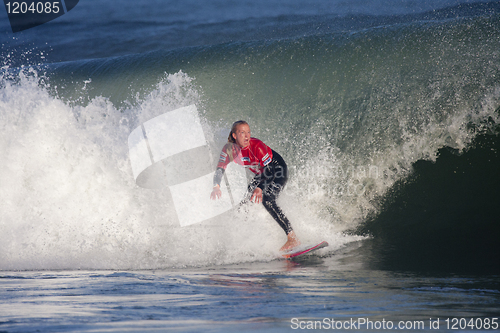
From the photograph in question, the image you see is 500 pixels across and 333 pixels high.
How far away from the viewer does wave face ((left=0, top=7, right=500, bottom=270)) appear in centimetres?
448

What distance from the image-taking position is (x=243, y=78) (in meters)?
6.88

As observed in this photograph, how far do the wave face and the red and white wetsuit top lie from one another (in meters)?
0.70

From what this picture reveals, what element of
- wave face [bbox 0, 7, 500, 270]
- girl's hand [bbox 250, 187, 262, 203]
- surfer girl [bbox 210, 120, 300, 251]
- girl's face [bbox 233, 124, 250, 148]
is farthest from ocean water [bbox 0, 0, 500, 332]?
girl's face [bbox 233, 124, 250, 148]

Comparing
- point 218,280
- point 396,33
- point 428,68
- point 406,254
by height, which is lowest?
point 406,254

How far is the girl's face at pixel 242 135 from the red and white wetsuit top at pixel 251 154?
0.12m

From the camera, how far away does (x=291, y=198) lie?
5125 mm

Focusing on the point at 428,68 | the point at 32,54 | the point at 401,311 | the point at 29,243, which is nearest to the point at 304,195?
the point at 428,68

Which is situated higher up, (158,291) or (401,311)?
(158,291)

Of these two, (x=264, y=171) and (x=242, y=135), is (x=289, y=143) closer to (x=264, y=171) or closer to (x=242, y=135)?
(x=264, y=171)

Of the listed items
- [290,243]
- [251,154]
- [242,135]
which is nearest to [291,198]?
[290,243]

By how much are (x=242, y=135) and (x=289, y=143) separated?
1.97 metres

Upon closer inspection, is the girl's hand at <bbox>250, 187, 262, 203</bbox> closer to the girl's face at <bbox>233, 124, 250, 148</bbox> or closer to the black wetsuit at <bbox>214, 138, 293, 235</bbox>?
the black wetsuit at <bbox>214, 138, 293, 235</bbox>

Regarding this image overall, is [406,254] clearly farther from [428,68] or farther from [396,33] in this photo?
[396,33]

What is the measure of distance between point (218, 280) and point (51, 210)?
120 inches
